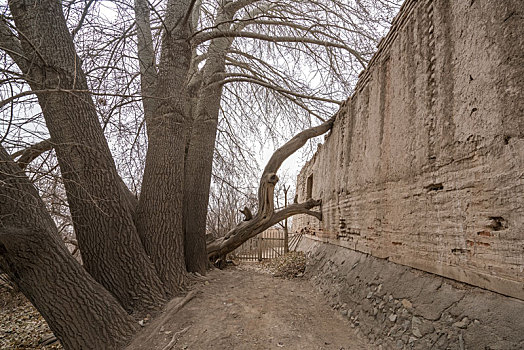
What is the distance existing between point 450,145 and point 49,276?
13.3 ft

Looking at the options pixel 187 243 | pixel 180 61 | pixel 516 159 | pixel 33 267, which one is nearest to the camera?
pixel 516 159

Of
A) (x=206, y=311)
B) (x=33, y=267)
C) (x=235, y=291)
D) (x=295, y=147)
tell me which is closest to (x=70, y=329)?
(x=33, y=267)

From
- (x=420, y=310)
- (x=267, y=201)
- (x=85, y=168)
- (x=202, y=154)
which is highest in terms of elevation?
(x=202, y=154)

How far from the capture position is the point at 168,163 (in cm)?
450

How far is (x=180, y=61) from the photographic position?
4.70 m

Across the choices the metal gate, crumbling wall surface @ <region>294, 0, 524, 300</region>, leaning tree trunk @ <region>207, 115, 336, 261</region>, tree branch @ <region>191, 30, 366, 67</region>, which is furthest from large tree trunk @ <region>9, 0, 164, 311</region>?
the metal gate

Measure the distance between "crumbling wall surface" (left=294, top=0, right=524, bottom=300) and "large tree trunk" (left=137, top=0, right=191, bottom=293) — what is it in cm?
291

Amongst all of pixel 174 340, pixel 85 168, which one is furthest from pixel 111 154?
pixel 174 340

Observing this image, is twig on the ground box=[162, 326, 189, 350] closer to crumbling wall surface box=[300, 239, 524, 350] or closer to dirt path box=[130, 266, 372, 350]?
dirt path box=[130, 266, 372, 350]

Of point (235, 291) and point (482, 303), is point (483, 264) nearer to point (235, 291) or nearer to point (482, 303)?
point (482, 303)

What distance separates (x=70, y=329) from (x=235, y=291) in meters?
2.44

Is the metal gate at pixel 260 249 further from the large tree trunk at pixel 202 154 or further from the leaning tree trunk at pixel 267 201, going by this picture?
the large tree trunk at pixel 202 154

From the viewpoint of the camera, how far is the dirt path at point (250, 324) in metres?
3.04

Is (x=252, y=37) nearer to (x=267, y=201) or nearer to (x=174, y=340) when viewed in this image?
(x=267, y=201)
